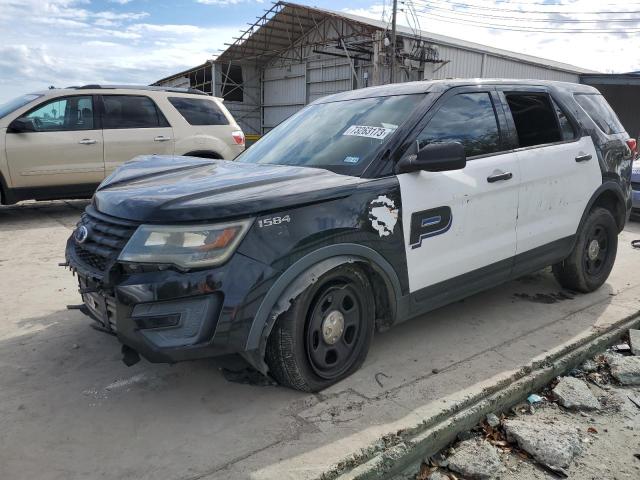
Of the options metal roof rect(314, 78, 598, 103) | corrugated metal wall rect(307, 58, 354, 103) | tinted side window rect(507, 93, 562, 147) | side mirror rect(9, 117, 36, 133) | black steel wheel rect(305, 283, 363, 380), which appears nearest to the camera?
black steel wheel rect(305, 283, 363, 380)

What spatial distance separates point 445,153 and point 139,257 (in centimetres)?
178

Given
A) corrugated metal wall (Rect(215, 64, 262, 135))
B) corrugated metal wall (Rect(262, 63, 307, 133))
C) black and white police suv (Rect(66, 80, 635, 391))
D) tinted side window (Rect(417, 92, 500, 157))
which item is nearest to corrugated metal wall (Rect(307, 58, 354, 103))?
corrugated metal wall (Rect(262, 63, 307, 133))

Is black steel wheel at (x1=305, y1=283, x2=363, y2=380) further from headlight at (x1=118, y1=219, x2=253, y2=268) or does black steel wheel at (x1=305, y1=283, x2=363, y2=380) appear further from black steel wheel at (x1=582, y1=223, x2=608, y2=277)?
black steel wheel at (x1=582, y1=223, x2=608, y2=277)

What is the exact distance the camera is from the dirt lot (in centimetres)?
244

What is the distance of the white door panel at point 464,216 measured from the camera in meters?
3.21

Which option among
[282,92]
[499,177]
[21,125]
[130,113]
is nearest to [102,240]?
[499,177]

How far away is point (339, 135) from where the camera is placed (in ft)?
11.6

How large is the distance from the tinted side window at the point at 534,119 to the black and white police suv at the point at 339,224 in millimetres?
14

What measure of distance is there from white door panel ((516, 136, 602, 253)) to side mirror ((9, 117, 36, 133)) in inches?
261

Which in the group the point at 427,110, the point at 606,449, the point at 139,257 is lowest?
the point at 606,449

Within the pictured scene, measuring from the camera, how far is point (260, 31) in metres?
25.0

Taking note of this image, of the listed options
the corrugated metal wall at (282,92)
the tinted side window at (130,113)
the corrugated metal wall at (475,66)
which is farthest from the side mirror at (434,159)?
the corrugated metal wall at (282,92)

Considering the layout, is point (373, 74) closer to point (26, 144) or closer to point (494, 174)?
point (26, 144)

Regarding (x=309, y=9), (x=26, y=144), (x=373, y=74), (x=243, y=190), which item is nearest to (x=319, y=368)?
(x=243, y=190)
